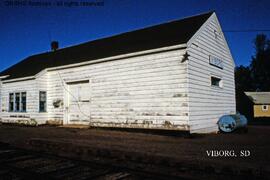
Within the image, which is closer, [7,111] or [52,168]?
[52,168]

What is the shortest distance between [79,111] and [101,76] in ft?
9.20

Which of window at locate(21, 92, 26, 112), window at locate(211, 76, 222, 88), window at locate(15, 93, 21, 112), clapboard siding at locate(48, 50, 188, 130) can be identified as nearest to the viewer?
clapboard siding at locate(48, 50, 188, 130)

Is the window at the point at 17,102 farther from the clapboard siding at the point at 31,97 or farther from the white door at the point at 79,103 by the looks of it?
the white door at the point at 79,103

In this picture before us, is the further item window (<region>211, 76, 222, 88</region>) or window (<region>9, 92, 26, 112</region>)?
window (<region>9, 92, 26, 112</region>)

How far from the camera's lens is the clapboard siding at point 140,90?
1073 cm

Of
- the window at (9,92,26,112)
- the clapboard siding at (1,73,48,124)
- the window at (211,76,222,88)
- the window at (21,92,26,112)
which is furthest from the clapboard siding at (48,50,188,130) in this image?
the window at (9,92,26,112)

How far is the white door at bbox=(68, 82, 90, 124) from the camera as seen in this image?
47.5 feet

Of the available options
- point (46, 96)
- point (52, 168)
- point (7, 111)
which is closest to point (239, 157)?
point (52, 168)

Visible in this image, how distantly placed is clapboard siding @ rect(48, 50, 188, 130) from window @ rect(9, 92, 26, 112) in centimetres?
453

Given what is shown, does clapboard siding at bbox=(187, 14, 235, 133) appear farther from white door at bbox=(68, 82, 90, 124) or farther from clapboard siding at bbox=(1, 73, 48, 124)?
clapboard siding at bbox=(1, 73, 48, 124)

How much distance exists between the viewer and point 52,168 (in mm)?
5555

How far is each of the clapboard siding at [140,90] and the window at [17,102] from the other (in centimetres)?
453

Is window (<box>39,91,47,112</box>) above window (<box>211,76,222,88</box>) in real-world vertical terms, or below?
below

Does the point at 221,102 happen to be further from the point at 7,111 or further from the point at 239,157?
the point at 7,111
